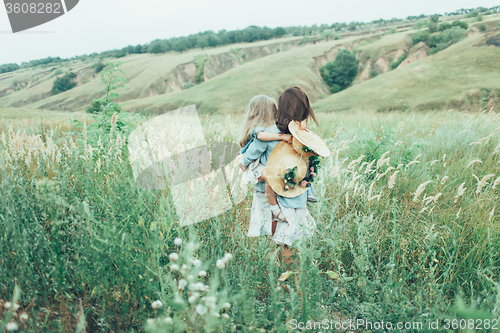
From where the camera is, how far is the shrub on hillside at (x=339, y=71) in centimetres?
5641

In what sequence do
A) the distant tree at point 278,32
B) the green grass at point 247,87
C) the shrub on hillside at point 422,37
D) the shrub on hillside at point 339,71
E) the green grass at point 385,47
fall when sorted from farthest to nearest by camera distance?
the distant tree at point 278,32
the green grass at point 385,47
the shrub on hillside at point 422,37
the shrub on hillside at point 339,71
the green grass at point 247,87

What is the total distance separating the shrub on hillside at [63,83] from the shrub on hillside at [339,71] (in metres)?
79.6

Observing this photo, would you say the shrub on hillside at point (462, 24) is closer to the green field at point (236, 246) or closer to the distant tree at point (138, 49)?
the green field at point (236, 246)

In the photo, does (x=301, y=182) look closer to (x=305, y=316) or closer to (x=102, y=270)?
(x=305, y=316)

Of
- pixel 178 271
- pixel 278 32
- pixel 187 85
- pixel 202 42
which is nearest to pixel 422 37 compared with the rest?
pixel 187 85

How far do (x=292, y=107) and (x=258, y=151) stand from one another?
53 centimetres

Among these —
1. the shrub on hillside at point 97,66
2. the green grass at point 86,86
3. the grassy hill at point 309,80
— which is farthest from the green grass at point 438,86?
the shrub on hillside at point 97,66

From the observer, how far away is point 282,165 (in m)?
2.39

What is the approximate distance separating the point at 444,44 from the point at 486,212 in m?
63.6

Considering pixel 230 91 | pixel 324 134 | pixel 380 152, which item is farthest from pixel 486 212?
pixel 230 91

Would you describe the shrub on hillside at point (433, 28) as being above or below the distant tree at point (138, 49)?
below

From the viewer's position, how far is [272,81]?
140ft

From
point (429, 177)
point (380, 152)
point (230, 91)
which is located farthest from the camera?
point (230, 91)

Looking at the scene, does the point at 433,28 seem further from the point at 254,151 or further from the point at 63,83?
the point at 63,83
